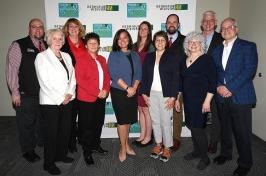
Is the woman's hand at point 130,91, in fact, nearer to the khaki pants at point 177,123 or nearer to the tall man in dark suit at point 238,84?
the khaki pants at point 177,123

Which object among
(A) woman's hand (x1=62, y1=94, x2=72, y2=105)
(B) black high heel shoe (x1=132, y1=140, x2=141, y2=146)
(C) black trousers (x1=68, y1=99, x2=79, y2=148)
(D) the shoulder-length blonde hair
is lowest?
(B) black high heel shoe (x1=132, y1=140, x2=141, y2=146)

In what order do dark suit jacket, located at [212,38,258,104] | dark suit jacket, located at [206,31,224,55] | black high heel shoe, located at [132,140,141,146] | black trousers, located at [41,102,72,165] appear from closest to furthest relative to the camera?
dark suit jacket, located at [212,38,258,104] < black trousers, located at [41,102,72,165] < dark suit jacket, located at [206,31,224,55] < black high heel shoe, located at [132,140,141,146]

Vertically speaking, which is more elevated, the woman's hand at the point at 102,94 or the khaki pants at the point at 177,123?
the woman's hand at the point at 102,94

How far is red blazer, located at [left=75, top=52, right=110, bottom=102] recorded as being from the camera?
3025 millimetres

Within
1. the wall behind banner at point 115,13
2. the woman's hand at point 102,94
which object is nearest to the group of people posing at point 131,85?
the woman's hand at point 102,94

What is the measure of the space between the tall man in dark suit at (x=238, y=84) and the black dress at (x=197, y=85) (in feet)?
0.54

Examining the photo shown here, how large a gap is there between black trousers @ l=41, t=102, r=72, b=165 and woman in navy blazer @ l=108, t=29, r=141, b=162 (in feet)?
2.09

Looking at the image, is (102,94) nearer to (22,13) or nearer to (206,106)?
(206,106)

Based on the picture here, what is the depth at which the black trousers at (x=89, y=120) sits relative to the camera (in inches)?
122

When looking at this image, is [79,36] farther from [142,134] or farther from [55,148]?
[142,134]

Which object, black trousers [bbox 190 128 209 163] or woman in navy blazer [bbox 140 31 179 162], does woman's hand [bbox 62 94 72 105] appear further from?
black trousers [bbox 190 128 209 163]

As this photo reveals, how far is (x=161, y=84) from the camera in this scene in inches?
123

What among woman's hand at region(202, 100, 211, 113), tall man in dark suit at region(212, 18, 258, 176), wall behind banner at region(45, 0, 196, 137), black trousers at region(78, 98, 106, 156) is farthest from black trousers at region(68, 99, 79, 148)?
tall man in dark suit at region(212, 18, 258, 176)

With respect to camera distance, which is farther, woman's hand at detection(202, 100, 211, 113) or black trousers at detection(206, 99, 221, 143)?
black trousers at detection(206, 99, 221, 143)
